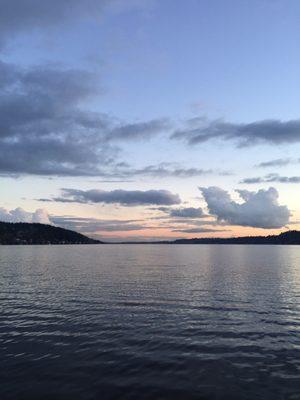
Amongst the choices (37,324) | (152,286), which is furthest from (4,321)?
(152,286)

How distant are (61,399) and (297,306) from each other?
41995 mm

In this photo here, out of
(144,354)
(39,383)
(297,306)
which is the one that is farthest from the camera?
(297,306)

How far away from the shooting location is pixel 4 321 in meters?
44.7

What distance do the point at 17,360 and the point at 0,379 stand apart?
3855mm

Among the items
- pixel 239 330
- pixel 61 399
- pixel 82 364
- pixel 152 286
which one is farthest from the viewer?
pixel 152 286

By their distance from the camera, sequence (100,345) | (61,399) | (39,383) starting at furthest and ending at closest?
(100,345), (39,383), (61,399)

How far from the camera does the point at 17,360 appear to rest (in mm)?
31000

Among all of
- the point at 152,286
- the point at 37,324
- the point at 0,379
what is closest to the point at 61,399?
the point at 0,379

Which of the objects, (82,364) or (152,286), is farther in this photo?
(152,286)

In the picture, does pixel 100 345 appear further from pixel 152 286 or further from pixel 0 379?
pixel 152 286

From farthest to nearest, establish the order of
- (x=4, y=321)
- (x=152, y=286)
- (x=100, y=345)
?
(x=152, y=286)
(x=4, y=321)
(x=100, y=345)

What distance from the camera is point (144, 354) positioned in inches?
1293

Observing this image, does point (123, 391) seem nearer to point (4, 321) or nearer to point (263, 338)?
point (263, 338)

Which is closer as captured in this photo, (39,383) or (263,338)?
(39,383)
